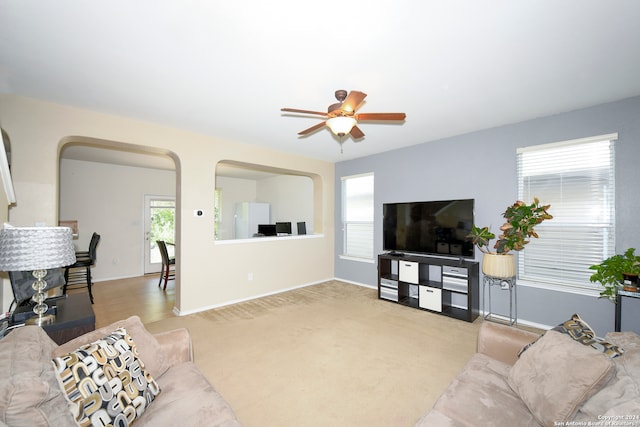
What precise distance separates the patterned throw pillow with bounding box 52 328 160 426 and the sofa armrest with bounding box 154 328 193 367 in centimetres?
31

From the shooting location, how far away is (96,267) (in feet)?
18.9

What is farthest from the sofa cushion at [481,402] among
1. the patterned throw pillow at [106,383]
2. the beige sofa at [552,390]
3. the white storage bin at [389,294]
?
the white storage bin at [389,294]

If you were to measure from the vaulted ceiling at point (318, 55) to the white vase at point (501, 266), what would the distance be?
1.70 meters

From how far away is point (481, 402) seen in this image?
4.47ft

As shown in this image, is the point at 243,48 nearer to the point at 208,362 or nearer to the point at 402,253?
the point at 208,362

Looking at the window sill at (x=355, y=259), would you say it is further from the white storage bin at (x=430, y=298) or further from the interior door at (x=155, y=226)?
the interior door at (x=155, y=226)

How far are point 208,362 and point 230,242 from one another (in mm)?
2045

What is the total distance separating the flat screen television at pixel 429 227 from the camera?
379 cm

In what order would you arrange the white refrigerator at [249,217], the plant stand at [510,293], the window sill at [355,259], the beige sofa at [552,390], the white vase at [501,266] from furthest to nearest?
the white refrigerator at [249,217] → the window sill at [355,259] → the plant stand at [510,293] → the white vase at [501,266] → the beige sofa at [552,390]

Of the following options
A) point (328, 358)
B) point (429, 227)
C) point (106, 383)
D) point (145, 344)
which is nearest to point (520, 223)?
point (429, 227)

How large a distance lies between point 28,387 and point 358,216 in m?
4.87

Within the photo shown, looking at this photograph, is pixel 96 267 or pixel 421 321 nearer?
pixel 421 321

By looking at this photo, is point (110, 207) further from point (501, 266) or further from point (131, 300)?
point (501, 266)

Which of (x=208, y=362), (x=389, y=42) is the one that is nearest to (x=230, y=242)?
(x=208, y=362)
